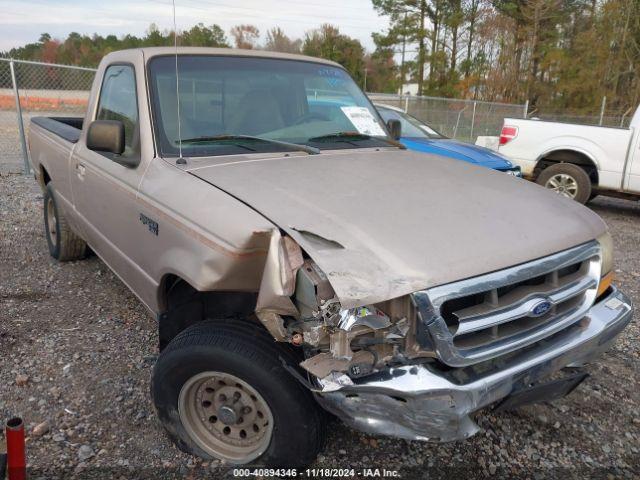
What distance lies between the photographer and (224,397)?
236 centimetres

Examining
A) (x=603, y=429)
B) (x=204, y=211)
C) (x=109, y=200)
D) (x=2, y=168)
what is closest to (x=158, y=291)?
(x=204, y=211)

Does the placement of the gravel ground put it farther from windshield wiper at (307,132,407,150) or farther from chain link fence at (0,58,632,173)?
chain link fence at (0,58,632,173)

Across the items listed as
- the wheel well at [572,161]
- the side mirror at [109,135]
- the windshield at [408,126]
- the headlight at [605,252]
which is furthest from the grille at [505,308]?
the wheel well at [572,161]

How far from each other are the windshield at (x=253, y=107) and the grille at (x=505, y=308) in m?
1.55

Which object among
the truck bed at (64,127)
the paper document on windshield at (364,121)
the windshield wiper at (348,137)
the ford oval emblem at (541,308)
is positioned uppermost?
the paper document on windshield at (364,121)

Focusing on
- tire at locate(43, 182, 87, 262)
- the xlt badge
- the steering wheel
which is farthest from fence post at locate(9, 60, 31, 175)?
the xlt badge

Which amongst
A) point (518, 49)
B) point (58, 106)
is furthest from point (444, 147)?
point (518, 49)

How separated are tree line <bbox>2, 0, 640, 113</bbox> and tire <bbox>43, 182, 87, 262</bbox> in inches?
623

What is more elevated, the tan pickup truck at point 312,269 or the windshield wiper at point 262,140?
the windshield wiper at point 262,140

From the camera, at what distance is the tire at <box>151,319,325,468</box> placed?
2.11 metres

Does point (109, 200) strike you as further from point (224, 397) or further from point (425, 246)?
point (425, 246)

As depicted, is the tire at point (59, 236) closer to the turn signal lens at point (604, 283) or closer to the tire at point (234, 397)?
the tire at point (234, 397)

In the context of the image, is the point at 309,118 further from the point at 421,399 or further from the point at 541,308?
the point at 421,399

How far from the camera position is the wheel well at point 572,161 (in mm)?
8102
